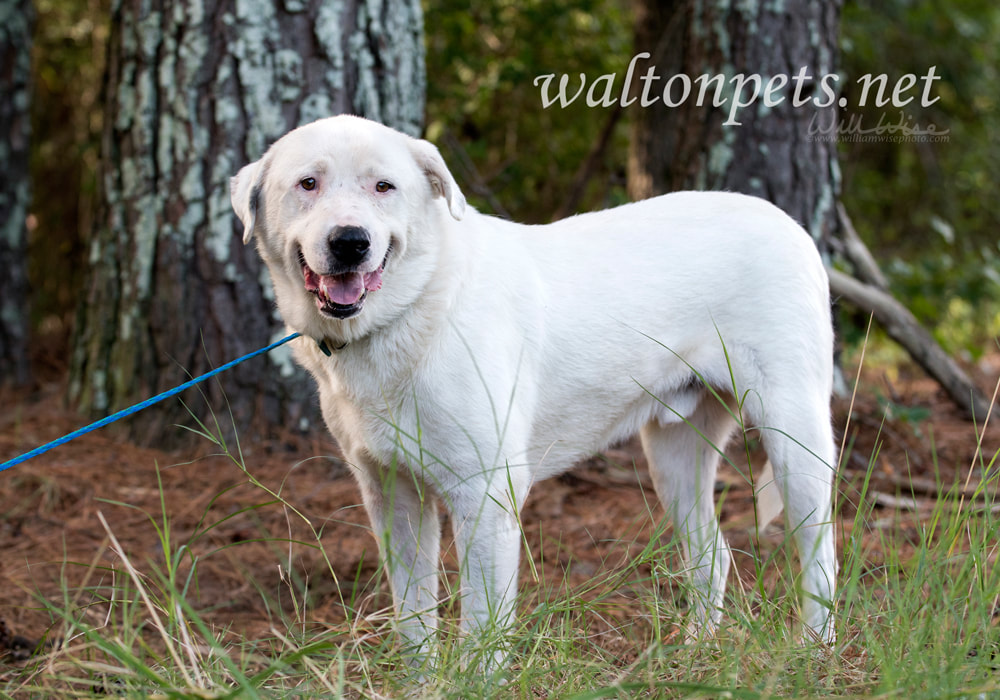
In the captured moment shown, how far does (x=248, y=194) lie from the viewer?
2689mm

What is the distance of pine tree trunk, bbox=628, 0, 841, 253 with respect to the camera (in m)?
4.62

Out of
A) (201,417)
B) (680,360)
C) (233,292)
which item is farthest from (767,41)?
(201,417)

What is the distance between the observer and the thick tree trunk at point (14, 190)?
5906 mm

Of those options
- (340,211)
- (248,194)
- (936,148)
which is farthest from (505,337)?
(936,148)

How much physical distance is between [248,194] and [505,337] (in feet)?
2.84

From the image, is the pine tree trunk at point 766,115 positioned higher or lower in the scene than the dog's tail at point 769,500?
higher

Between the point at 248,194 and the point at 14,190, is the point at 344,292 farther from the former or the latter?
the point at 14,190

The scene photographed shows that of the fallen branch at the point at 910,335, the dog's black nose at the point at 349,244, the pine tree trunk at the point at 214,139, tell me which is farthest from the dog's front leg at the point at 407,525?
the fallen branch at the point at 910,335

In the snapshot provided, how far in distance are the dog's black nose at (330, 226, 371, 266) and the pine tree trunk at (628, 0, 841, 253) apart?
2.77 metres

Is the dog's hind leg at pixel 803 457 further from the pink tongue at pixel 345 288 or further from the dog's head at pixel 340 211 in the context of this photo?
the pink tongue at pixel 345 288

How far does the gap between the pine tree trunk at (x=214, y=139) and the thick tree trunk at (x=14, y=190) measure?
5.80 ft

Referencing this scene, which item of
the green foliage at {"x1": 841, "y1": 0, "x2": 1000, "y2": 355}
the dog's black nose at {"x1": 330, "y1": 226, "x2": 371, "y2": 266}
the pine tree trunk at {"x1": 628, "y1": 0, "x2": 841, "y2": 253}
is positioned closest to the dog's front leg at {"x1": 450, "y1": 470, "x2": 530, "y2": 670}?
the dog's black nose at {"x1": 330, "y1": 226, "x2": 371, "y2": 266}

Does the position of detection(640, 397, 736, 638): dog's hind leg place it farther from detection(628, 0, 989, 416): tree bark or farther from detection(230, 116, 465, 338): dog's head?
detection(628, 0, 989, 416): tree bark

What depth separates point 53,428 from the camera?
485 cm
